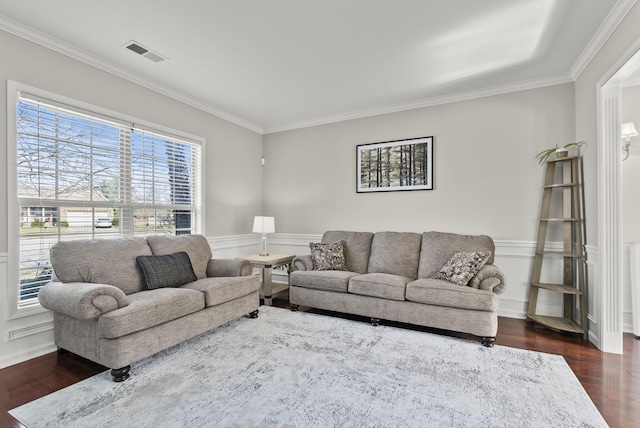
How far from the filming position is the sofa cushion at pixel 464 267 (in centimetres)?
310

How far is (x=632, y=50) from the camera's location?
224cm

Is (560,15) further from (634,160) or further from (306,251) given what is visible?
(306,251)

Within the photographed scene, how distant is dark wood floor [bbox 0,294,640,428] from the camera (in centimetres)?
194

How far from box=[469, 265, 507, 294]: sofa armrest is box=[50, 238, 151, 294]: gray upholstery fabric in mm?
3246

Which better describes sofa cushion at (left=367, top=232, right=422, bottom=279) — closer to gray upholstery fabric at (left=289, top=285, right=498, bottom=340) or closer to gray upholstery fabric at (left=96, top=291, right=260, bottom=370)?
gray upholstery fabric at (left=289, top=285, right=498, bottom=340)

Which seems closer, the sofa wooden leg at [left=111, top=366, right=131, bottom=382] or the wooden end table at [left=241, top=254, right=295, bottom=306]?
the sofa wooden leg at [left=111, top=366, right=131, bottom=382]

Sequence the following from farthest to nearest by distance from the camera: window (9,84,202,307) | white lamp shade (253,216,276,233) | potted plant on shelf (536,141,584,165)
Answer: white lamp shade (253,216,276,233) → potted plant on shelf (536,141,584,165) → window (9,84,202,307)

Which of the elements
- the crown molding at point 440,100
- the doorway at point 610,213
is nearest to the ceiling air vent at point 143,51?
the crown molding at point 440,100

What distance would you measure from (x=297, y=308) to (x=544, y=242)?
2.95 m

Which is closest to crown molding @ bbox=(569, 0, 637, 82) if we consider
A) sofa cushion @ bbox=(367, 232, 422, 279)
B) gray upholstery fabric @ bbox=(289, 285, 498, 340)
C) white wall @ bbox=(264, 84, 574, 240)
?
white wall @ bbox=(264, 84, 574, 240)

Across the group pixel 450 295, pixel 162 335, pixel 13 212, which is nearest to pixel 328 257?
pixel 450 295

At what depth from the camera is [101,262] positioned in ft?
9.07

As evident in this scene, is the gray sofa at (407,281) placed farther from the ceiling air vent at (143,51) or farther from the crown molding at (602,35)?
the ceiling air vent at (143,51)

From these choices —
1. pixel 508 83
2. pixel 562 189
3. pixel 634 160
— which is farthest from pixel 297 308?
pixel 634 160
